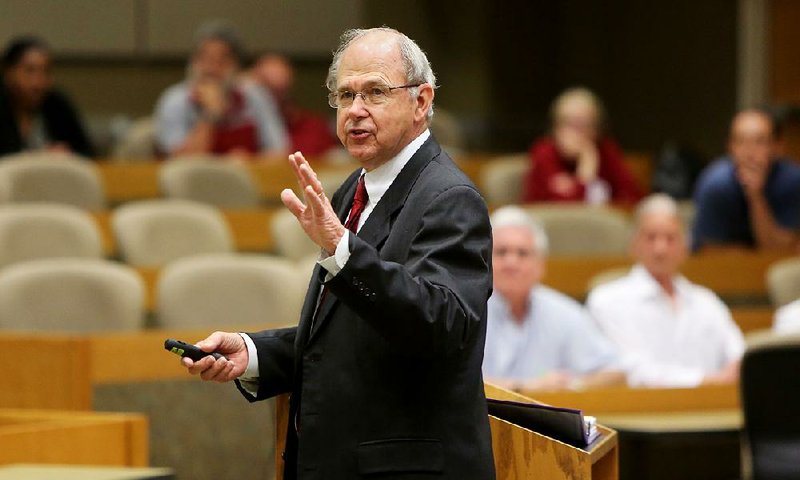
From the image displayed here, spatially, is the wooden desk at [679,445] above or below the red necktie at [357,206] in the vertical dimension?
below

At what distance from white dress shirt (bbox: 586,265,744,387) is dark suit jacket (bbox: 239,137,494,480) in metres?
2.86

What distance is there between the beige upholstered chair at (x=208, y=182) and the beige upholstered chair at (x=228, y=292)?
4.79 ft

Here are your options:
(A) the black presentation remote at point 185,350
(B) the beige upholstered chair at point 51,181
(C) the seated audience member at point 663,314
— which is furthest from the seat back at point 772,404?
(B) the beige upholstered chair at point 51,181

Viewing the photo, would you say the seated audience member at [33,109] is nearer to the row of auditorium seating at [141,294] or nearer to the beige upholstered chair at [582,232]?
the row of auditorium seating at [141,294]

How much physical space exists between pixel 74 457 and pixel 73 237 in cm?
239

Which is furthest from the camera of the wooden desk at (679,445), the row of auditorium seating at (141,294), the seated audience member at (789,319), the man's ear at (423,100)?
the row of auditorium seating at (141,294)

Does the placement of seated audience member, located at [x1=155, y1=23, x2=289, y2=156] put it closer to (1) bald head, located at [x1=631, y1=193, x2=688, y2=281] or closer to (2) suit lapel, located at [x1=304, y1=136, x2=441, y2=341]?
(1) bald head, located at [x1=631, y1=193, x2=688, y2=281]

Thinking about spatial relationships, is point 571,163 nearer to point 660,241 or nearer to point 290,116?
point 290,116

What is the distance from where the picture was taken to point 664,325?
4957 mm

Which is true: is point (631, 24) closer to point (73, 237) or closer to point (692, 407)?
point (73, 237)

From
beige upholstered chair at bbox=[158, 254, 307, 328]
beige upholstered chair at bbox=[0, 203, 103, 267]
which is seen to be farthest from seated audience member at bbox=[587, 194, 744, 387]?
beige upholstered chair at bbox=[0, 203, 103, 267]

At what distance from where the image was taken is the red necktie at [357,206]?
212 cm

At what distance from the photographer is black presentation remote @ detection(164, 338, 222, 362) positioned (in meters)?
2.01

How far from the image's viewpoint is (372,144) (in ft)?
6.74
